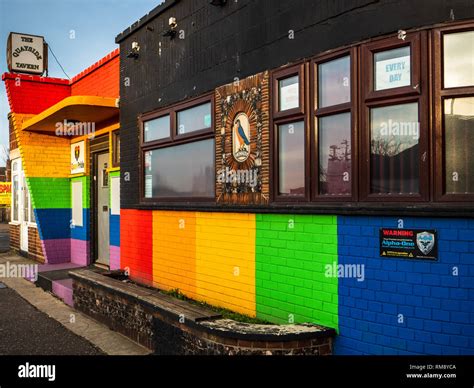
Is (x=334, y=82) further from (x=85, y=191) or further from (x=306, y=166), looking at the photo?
(x=85, y=191)

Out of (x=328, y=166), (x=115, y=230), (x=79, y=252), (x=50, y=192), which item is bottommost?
(x=79, y=252)

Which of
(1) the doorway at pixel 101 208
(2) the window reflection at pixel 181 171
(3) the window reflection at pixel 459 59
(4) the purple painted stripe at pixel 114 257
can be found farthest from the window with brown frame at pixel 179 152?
(3) the window reflection at pixel 459 59

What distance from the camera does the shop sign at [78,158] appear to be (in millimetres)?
11266

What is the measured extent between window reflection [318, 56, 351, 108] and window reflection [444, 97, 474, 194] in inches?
37.1

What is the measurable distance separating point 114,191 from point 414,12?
708cm

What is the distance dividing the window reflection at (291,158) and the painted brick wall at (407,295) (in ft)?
2.52

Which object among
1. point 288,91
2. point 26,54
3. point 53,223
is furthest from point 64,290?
point 26,54

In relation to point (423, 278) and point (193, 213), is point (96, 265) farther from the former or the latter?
point (423, 278)

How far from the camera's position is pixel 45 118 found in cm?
1011

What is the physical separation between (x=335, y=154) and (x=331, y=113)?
0.39 meters

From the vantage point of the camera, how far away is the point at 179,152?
6.95 metres

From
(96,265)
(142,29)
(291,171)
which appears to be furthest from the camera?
(96,265)

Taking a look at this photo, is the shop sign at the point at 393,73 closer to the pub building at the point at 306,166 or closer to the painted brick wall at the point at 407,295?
the pub building at the point at 306,166
